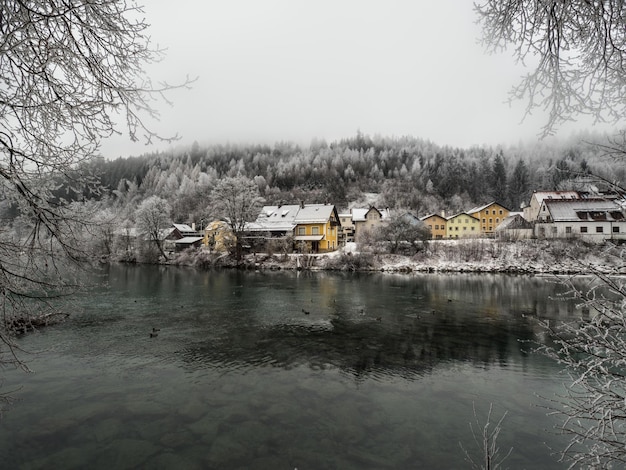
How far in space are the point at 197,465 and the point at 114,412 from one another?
10.6 ft

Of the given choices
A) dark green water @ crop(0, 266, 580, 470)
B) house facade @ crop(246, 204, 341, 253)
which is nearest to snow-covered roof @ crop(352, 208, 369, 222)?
house facade @ crop(246, 204, 341, 253)

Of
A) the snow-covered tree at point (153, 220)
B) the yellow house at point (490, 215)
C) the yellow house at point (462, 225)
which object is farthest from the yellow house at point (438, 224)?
the snow-covered tree at point (153, 220)

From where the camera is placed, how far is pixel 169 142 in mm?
3771

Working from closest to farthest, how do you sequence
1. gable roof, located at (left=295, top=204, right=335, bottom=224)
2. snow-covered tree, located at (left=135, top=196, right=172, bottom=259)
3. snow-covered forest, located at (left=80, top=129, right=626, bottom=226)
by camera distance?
snow-covered tree, located at (left=135, top=196, right=172, bottom=259) < gable roof, located at (left=295, top=204, right=335, bottom=224) < snow-covered forest, located at (left=80, top=129, right=626, bottom=226)

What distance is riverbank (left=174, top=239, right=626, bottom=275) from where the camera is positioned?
40031mm

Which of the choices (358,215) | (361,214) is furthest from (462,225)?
(358,215)

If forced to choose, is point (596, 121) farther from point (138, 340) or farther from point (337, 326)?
point (138, 340)

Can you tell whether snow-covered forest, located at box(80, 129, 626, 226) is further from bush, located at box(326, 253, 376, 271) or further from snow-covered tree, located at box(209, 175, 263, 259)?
bush, located at box(326, 253, 376, 271)

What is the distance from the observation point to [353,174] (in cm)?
12475

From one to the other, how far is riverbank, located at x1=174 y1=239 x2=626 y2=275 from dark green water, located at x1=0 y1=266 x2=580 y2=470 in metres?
20.6

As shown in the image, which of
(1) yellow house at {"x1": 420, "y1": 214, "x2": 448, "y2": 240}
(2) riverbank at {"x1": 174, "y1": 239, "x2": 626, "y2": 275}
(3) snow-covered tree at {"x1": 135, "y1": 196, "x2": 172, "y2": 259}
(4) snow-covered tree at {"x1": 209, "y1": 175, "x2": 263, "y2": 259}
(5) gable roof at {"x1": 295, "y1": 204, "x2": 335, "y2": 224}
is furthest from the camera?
(1) yellow house at {"x1": 420, "y1": 214, "x2": 448, "y2": 240}

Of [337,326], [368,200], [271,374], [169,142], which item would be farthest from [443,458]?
[368,200]

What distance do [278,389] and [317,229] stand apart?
44237 millimetres

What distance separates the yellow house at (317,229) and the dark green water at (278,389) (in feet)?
106
